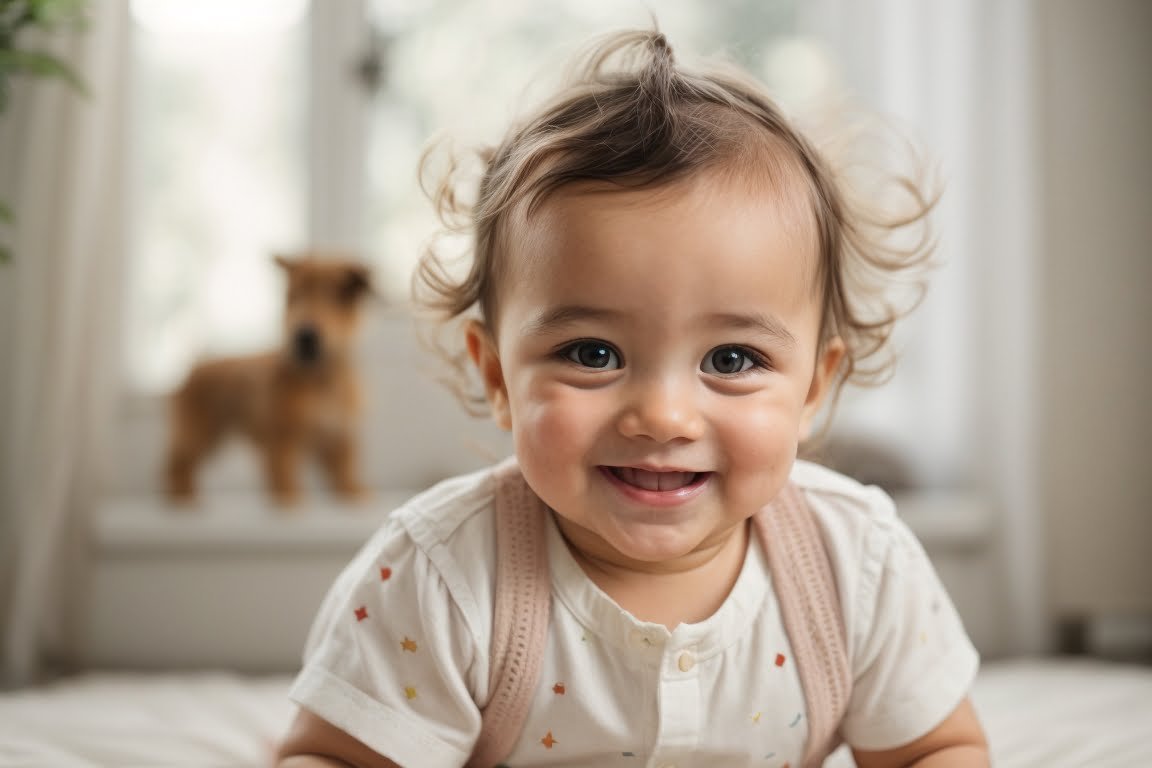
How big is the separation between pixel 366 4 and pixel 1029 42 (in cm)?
118

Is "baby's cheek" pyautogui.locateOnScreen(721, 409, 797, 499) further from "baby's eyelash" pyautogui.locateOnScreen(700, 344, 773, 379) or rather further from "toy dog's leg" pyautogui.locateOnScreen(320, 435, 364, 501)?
"toy dog's leg" pyautogui.locateOnScreen(320, 435, 364, 501)

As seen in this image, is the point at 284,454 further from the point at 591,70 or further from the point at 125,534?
the point at 591,70

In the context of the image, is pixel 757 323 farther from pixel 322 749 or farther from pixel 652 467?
pixel 322 749

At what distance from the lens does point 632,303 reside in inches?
27.0

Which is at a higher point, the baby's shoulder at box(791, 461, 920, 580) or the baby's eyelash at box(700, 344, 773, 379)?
the baby's eyelash at box(700, 344, 773, 379)

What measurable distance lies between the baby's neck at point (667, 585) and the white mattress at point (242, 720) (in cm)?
27

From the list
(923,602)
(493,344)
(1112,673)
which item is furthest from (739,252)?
(1112,673)

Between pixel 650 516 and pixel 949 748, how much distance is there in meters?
0.32

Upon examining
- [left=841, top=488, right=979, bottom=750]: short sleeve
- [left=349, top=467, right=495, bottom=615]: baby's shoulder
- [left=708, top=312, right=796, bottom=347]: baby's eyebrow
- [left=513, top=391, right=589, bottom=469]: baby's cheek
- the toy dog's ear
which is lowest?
[left=841, top=488, right=979, bottom=750]: short sleeve

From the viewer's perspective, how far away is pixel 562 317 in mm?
705

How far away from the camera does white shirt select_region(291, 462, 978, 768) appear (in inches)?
30.4

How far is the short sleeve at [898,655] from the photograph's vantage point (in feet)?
2.71

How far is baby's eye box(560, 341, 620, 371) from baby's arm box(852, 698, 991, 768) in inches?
15.4

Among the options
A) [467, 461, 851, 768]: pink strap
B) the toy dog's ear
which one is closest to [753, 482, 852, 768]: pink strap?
[467, 461, 851, 768]: pink strap
